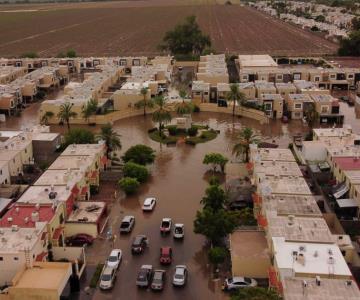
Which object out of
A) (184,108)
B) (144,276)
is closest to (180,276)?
(144,276)

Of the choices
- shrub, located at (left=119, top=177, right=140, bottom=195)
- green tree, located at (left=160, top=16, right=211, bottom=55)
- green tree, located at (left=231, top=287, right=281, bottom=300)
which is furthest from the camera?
green tree, located at (left=160, top=16, right=211, bottom=55)

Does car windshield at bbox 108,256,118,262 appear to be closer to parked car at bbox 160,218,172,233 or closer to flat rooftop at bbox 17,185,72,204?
parked car at bbox 160,218,172,233

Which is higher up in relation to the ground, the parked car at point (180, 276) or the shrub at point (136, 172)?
the shrub at point (136, 172)

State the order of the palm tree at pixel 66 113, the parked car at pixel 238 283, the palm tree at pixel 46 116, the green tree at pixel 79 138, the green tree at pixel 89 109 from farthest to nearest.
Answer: the palm tree at pixel 46 116 → the green tree at pixel 89 109 → the palm tree at pixel 66 113 → the green tree at pixel 79 138 → the parked car at pixel 238 283

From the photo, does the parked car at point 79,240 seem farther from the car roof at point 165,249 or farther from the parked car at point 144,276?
the parked car at point 144,276

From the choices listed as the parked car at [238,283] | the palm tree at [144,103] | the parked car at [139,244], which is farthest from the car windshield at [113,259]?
the palm tree at [144,103]

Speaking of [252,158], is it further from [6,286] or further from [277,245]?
[6,286]

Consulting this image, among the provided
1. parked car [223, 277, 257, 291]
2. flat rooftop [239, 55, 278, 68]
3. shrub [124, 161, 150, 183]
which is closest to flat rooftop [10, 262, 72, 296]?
parked car [223, 277, 257, 291]
